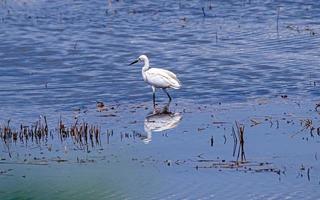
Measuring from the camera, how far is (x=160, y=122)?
19.7 m

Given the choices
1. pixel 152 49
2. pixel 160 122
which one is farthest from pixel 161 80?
pixel 152 49

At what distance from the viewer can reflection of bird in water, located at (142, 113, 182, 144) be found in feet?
62.0

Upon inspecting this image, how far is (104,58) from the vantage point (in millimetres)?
28953

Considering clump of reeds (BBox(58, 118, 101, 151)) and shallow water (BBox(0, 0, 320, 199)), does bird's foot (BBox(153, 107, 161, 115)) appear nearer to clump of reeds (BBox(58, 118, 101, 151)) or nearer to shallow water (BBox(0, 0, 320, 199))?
shallow water (BBox(0, 0, 320, 199))

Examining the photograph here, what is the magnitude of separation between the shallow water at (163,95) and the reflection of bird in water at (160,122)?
57mm

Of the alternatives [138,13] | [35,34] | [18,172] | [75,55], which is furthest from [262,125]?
[138,13]

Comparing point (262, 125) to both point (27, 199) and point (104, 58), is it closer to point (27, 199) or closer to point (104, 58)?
point (27, 199)

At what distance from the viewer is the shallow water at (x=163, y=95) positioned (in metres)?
15.3

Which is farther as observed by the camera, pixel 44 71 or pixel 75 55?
pixel 75 55

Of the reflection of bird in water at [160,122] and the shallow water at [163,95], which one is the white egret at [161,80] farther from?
the reflection of bird in water at [160,122]

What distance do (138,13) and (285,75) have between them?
11617mm

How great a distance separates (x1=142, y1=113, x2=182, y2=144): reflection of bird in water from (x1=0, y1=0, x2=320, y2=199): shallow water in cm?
6

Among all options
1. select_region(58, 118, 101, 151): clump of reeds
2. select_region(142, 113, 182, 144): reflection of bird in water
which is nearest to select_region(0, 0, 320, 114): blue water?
select_region(142, 113, 182, 144): reflection of bird in water

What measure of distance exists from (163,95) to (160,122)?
12.5ft
